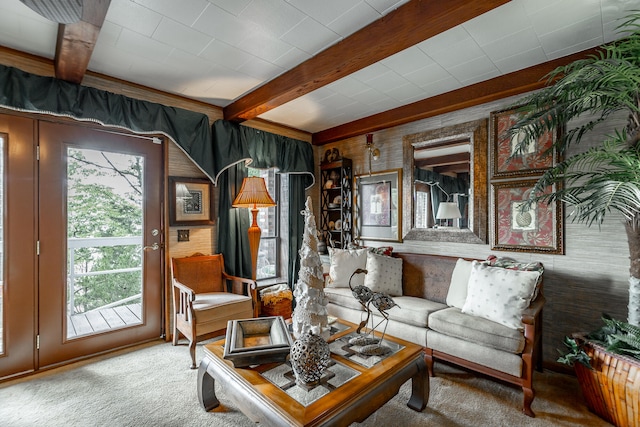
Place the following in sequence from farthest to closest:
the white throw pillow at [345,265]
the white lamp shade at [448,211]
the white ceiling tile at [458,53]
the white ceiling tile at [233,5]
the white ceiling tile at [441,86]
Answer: the white throw pillow at [345,265]
the white lamp shade at [448,211]
the white ceiling tile at [441,86]
the white ceiling tile at [458,53]
the white ceiling tile at [233,5]

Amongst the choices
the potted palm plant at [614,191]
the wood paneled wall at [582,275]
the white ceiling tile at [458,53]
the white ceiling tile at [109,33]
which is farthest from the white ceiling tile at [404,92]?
the white ceiling tile at [109,33]

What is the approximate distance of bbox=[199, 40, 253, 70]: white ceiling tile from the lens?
226cm

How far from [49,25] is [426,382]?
3.46 metres

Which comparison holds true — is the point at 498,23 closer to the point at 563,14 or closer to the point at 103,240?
the point at 563,14

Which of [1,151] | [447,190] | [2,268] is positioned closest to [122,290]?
[2,268]

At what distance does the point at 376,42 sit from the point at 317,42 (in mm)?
472

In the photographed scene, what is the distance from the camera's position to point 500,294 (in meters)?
2.30

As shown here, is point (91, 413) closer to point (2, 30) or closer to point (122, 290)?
point (122, 290)

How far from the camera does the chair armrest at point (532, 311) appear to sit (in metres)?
2.02

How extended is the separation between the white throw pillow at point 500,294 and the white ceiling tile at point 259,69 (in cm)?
244

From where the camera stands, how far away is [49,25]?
2049mm

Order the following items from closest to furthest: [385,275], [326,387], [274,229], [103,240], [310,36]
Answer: [326,387]
[310,36]
[103,240]
[385,275]
[274,229]

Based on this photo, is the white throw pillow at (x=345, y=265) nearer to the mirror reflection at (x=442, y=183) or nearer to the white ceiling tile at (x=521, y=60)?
the mirror reflection at (x=442, y=183)

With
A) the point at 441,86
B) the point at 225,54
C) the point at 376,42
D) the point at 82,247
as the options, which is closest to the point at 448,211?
the point at 441,86
